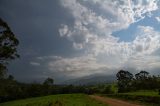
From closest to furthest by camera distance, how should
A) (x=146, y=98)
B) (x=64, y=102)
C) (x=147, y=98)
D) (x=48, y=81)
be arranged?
(x=64, y=102) < (x=147, y=98) < (x=146, y=98) < (x=48, y=81)

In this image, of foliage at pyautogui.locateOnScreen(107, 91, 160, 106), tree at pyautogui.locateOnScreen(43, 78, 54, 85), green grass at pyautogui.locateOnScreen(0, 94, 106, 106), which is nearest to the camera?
foliage at pyautogui.locateOnScreen(107, 91, 160, 106)

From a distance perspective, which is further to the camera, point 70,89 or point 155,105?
point 70,89

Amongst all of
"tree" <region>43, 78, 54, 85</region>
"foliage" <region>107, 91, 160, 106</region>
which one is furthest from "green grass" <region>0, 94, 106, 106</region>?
"tree" <region>43, 78, 54, 85</region>

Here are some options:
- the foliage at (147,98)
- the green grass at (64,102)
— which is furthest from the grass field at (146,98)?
the green grass at (64,102)

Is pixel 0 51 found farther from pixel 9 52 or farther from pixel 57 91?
pixel 57 91

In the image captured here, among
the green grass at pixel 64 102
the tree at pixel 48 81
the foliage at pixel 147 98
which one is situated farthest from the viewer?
the tree at pixel 48 81

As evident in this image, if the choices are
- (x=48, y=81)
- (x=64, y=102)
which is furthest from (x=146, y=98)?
(x=48, y=81)

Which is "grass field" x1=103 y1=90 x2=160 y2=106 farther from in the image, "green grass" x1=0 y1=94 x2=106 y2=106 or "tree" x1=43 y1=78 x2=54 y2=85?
"tree" x1=43 y1=78 x2=54 y2=85

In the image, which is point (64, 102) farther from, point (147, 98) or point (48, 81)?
point (48, 81)

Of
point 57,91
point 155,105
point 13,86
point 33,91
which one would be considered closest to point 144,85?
point 57,91

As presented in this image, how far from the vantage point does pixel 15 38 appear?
46.3 meters

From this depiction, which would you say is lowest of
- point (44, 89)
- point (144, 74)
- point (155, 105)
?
point (155, 105)

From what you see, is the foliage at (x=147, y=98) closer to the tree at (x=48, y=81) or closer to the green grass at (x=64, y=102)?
the green grass at (x=64, y=102)

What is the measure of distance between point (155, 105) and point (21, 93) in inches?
3026
